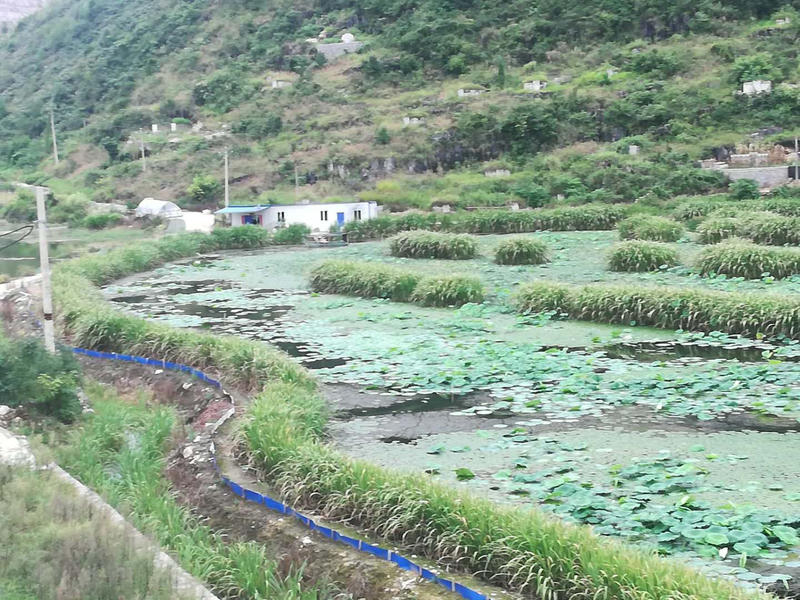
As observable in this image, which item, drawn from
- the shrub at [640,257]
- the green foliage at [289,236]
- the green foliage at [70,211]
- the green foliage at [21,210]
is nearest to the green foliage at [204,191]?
the green foliage at [70,211]

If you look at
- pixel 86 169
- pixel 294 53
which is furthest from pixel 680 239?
pixel 294 53

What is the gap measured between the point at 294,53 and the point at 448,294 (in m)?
46.3

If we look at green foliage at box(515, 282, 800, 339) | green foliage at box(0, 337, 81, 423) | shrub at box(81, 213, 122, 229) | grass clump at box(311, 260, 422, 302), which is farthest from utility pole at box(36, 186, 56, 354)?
shrub at box(81, 213, 122, 229)

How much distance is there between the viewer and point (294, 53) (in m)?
56.0

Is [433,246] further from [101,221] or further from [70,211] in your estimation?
[70,211]

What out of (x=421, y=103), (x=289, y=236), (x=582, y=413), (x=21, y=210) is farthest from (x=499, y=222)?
(x=21, y=210)

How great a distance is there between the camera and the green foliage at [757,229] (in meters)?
17.2

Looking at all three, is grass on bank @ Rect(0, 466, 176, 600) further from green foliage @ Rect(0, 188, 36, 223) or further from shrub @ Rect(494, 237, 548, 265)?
green foliage @ Rect(0, 188, 36, 223)

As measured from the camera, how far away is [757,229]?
1759cm

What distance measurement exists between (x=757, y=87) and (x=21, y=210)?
1320 inches

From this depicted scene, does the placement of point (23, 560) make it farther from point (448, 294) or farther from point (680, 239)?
point (680, 239)

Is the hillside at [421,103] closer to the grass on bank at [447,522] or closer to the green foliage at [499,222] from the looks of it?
the green foliage at [499,222]

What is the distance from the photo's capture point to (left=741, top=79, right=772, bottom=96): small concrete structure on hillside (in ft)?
112

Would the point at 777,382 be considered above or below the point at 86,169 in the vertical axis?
below
